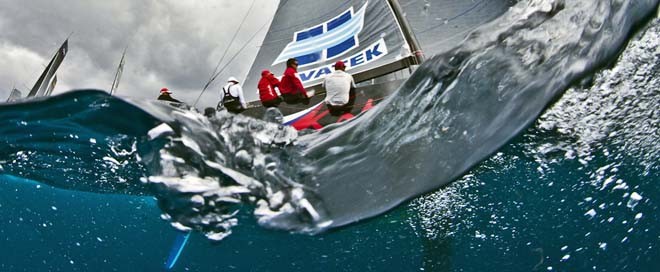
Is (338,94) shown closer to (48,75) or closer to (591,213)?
(591,213)

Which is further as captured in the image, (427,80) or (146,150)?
(146,150)

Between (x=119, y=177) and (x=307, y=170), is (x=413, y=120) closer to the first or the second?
(x=307, y=170)

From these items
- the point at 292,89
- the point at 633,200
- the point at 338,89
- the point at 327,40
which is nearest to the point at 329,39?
the point at 327,40

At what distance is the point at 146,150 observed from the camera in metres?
2.13

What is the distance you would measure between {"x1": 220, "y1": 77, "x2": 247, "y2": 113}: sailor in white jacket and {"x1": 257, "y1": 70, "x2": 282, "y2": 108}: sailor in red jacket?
17 centimetres

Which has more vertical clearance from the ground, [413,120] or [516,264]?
[413,120]

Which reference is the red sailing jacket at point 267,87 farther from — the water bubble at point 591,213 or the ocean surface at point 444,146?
the water bubble at point 591,213

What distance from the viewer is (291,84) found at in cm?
380

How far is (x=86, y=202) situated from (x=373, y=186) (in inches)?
150

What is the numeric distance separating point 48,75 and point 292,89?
1.99 meters

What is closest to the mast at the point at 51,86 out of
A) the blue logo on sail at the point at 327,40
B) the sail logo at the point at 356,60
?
the sail logo at the point at 356,60

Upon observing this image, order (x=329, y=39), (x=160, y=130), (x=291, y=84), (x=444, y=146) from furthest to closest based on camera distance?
(x=329, y=39) → (x=291, y=84) → (x=444, y=146) → (x=160, y=130)

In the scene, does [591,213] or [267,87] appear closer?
[591,213]

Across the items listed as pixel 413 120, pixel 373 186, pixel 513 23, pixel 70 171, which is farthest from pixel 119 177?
pixel 513 23
